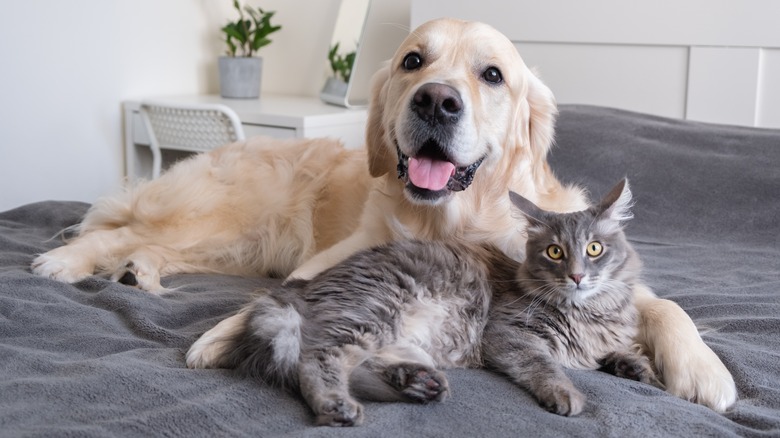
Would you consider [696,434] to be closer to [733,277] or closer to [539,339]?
[539,339]

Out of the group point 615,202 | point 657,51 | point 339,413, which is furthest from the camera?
point 657,51

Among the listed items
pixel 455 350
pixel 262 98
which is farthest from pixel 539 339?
pixel 262 98

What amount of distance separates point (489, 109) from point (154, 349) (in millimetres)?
1035

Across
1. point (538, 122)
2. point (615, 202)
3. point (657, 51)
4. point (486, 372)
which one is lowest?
point (486, 372)

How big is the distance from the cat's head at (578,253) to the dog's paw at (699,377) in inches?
8.2

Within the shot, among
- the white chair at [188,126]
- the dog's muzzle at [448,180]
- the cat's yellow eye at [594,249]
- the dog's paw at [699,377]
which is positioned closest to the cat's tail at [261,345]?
the dog's muzzle at [448,180]

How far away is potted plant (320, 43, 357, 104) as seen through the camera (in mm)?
4531

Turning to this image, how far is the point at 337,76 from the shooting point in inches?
184

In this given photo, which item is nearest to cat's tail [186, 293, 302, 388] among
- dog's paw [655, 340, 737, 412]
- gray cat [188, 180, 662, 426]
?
gray cat [188, 180, 662, 426]

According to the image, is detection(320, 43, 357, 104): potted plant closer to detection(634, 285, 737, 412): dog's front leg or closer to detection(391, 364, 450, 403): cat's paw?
detection(634, 285, 737, 412): dog's front leg

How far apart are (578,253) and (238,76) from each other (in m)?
3.25

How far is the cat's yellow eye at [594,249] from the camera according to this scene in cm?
183

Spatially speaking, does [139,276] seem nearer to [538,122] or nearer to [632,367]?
[538,122]

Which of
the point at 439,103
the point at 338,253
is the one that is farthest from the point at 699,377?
the point at 338,253
